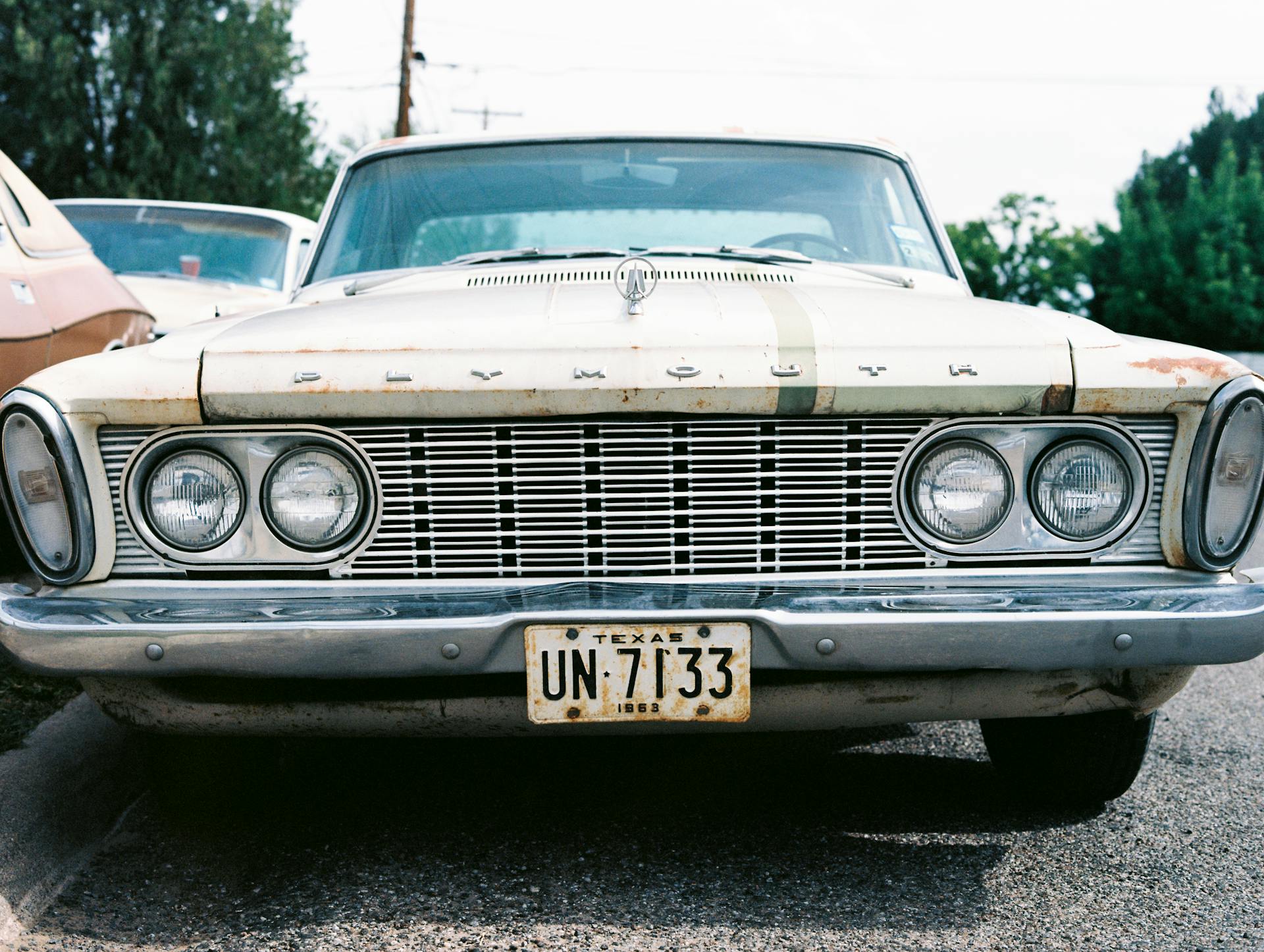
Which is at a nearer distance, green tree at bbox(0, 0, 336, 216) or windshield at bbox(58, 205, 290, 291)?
windshield at bbox(58, 205, 290, 291)

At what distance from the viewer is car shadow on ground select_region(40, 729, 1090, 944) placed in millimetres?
2344

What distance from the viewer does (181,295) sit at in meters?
→ 6.64

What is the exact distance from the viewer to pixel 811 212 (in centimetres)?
348

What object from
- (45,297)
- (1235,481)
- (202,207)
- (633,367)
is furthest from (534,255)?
(202,207)

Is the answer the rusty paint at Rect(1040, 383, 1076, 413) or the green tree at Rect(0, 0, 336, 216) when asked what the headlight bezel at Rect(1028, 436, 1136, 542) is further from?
the green tree at Rect(0, 0, 336, 216)

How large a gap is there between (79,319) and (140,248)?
112 inches

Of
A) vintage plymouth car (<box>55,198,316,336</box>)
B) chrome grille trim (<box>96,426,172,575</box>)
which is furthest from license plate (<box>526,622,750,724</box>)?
vintage plymouth car (<box>55,198,316,336</box>)

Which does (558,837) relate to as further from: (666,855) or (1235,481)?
(1235,481)

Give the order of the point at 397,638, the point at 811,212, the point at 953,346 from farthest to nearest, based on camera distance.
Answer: the point at 811,212 < the point at 953,346 < the point at 397,638

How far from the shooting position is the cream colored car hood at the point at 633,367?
2.15 m

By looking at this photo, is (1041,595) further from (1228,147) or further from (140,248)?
(1228,147)

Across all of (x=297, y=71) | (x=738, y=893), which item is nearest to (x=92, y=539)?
(x=738, y=893)

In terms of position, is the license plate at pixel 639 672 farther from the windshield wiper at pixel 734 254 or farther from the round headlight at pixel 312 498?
the windshield wiper at pixel 734 254

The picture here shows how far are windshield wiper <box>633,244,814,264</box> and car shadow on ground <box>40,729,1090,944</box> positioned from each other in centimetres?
127
